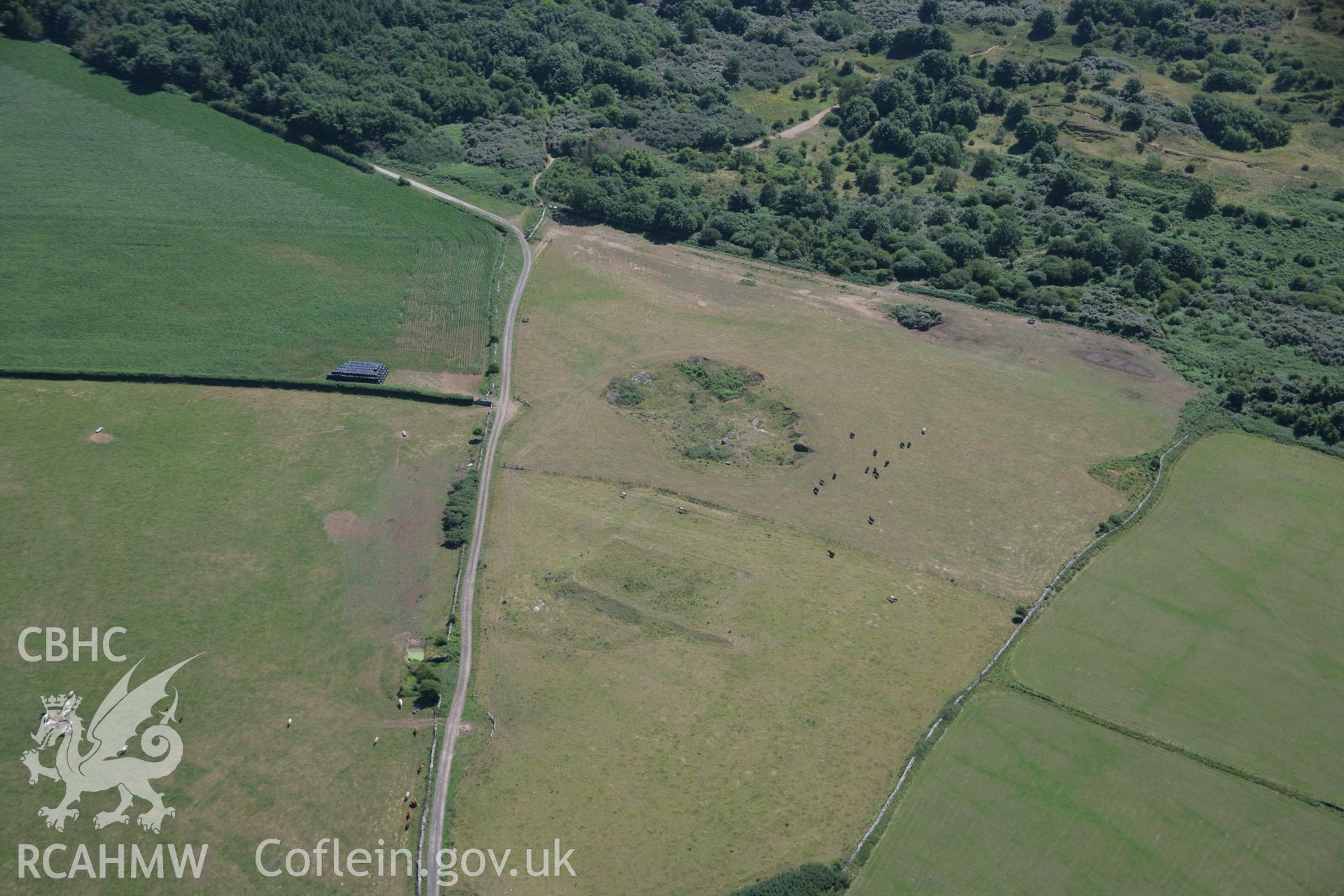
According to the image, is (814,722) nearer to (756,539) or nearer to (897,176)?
(756,539)

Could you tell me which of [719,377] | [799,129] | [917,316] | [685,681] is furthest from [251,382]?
[799,129]

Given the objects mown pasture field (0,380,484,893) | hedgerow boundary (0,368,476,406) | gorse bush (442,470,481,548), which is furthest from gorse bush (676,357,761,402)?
gorse bush (442,470,481,548)

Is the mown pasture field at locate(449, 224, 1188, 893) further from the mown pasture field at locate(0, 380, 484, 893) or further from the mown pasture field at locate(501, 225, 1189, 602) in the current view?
the mown pasture field at locate(0, 380, 484, 893)

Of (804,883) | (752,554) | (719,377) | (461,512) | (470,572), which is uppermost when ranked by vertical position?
(719,377)

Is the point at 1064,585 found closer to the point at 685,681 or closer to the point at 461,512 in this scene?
the point at 685,681

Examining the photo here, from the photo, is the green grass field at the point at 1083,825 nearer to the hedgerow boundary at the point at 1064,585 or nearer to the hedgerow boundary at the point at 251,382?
the hedgerow boundary at the point at 1064,585

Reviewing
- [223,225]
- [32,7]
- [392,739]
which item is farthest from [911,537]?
[32,7]

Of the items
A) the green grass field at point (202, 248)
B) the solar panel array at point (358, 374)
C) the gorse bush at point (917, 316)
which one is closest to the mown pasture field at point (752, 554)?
the gorse bush at point (917, 316)
